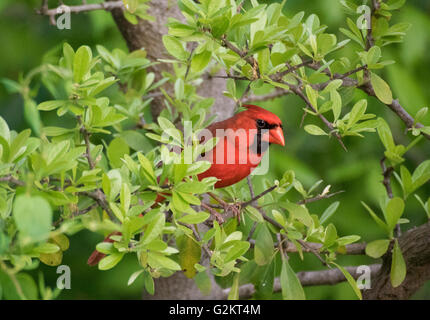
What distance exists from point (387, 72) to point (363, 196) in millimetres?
600

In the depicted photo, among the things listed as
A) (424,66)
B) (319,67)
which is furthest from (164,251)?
(424,66)

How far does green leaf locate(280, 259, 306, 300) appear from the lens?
1.38m

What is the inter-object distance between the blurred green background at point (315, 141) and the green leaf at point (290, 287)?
1181mm

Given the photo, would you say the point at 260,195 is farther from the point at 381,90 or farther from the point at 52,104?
the point at 52,104

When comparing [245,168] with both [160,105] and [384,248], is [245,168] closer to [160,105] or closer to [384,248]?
[384,248]

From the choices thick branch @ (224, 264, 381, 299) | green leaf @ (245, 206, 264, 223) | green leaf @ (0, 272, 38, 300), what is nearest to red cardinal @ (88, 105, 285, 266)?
green leaf @ (245, 206, 264, 223)

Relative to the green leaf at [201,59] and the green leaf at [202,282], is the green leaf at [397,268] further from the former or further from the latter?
the green leaf at [201,59]

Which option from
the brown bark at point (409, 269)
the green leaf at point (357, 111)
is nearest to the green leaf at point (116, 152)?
the green leaf at point (357, 111)

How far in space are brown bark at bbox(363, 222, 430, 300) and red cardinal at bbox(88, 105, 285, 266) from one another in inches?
16.1

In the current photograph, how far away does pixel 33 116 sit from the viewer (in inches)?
33.7

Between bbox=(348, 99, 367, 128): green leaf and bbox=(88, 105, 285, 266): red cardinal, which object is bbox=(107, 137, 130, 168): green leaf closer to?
bbox=(88, 105, 285, 266): red cardinal

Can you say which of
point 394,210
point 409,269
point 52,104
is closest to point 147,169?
point 52,104

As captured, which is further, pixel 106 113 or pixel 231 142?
pixel 231 142

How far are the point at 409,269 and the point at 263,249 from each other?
0.43 m
